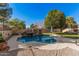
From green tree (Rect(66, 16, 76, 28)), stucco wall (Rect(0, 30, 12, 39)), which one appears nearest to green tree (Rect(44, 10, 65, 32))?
Answer: green tree (Rect(66, 16, 76, 28))

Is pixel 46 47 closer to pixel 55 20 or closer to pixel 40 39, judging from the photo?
pixel 40 39

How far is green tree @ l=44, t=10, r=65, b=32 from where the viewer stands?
3.99m

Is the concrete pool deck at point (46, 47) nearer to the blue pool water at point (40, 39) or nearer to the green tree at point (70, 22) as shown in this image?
the blue pool water at point (40, 39)

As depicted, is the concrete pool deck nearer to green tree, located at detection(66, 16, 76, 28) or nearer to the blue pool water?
the blue pool water

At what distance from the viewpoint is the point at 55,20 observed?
402cm

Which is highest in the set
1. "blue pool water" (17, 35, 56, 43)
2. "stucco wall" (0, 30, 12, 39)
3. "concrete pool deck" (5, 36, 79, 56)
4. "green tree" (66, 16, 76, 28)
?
"green tree" (66, 16, 76, 28)

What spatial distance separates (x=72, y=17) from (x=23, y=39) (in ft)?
1.75

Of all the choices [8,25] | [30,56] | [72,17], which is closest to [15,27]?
[8,25]

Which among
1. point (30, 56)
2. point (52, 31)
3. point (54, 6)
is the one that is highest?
point (54, 6)

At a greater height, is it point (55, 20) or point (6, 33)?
point (55, 20)

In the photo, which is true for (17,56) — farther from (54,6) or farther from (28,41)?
(54,6)

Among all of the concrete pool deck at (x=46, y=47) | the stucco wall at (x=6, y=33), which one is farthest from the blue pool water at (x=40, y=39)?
the stucco wall at (x=6, y=33)

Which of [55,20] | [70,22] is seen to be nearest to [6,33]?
[55,20]

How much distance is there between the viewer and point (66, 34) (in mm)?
4016
